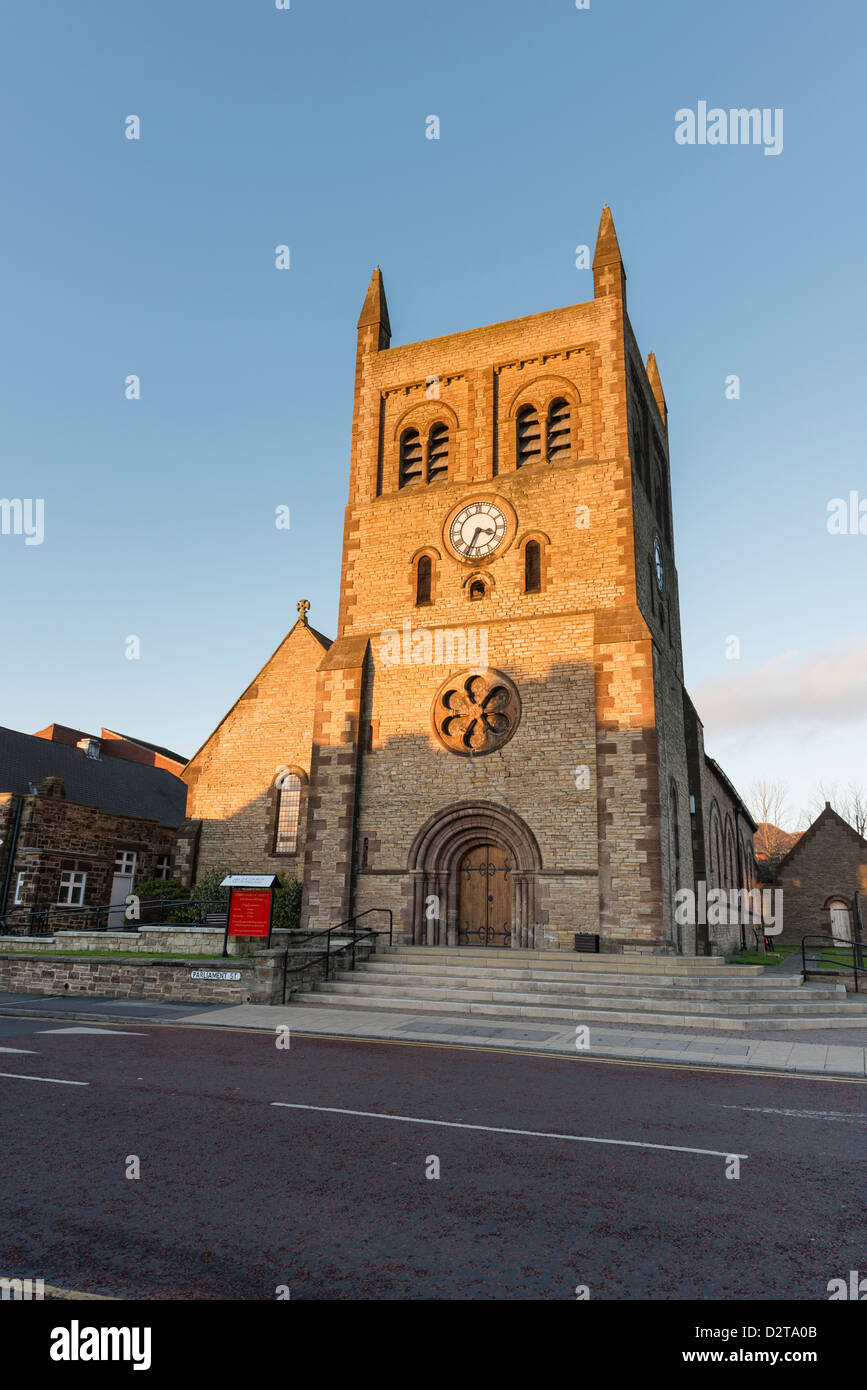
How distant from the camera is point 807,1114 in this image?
8336mm

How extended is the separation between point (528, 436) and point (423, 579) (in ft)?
17.8

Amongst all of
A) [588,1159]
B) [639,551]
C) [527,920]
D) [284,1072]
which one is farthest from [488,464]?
[588,1159]

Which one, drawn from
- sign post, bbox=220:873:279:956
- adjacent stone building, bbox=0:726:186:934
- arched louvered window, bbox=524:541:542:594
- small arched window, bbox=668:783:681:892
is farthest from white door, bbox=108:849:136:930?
small arched window, bbox=668:783:681:892

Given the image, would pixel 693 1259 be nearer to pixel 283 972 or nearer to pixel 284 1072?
pixel 284 1072

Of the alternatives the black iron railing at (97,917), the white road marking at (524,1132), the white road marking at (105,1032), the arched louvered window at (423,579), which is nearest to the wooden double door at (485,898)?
the black iron railing at (97,917)

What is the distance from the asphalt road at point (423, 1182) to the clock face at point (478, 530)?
54.6 feet

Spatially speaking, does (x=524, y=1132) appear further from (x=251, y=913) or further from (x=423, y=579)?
(x=423, y=579)

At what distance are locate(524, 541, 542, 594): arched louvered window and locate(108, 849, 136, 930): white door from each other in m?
18.4

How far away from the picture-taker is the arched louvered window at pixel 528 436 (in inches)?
984

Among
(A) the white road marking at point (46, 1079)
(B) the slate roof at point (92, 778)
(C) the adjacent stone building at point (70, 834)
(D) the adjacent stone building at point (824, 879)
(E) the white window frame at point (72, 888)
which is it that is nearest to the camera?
(A) the white road marking at point (46, 1079)

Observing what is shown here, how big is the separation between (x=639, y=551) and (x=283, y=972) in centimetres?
1481

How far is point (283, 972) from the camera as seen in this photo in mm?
16859

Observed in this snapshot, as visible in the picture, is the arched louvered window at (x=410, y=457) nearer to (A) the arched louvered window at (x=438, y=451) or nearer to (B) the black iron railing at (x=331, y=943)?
(A) the arched louvered window at (x=438, y=451)

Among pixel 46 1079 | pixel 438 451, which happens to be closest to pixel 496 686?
pixel 438 451
